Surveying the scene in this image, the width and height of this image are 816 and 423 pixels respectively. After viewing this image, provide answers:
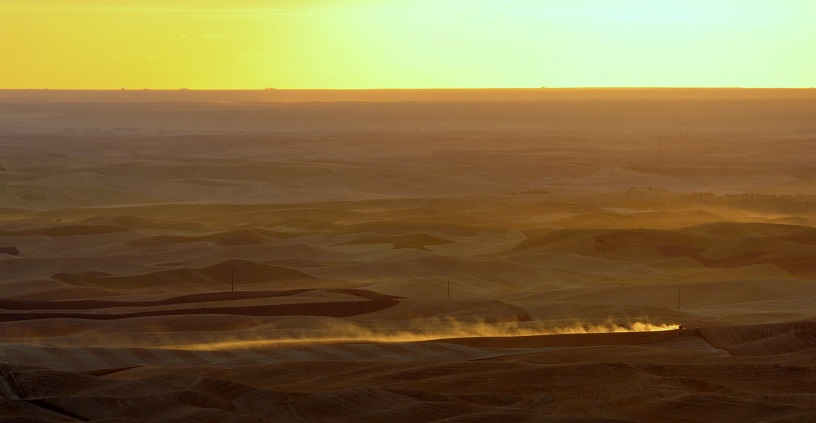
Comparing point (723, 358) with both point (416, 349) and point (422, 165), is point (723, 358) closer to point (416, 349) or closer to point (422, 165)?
point (416, 349)

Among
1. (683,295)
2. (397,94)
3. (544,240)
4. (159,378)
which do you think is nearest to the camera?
(159,378)

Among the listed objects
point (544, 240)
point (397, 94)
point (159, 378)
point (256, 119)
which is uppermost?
point (397, 94)

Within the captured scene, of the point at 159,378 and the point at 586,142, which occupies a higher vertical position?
the point at 586,142

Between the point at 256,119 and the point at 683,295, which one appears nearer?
the point at 683,295

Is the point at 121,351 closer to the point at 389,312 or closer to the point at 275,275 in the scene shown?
the point at 389,312

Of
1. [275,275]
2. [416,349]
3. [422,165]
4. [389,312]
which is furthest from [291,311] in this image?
[422,165]

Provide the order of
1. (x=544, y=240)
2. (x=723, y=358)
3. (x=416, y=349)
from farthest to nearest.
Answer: (x=544, y=240) → (x=416, y=349) → (x=723, y=358)
